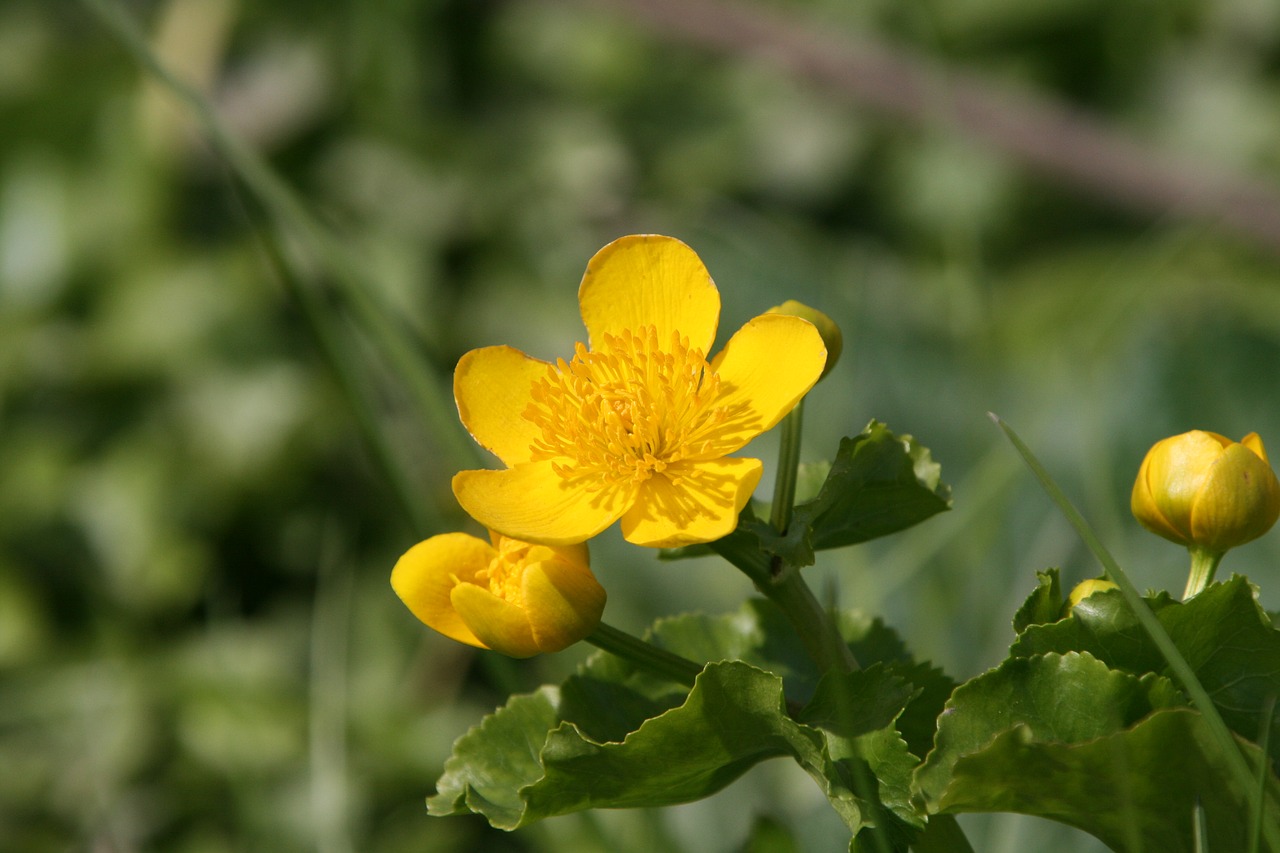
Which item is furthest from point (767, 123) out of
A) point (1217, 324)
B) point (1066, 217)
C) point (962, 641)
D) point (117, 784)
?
point (117, 784)

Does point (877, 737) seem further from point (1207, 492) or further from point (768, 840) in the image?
point (768, 840)

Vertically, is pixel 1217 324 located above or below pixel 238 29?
below

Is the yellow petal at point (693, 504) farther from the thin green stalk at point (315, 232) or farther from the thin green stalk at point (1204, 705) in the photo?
the thin green stalk at point (315, 232)

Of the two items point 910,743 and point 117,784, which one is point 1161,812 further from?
point 117,784

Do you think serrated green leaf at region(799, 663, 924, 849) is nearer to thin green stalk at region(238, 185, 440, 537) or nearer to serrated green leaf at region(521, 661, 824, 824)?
serrated green leaf at region(521, 661, 824, 824)

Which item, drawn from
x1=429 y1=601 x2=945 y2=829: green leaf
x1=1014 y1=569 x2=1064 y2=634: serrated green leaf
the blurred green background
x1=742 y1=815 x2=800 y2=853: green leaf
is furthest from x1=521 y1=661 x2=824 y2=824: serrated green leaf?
the blurred green background

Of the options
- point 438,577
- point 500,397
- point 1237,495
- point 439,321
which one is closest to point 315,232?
point 500,397
